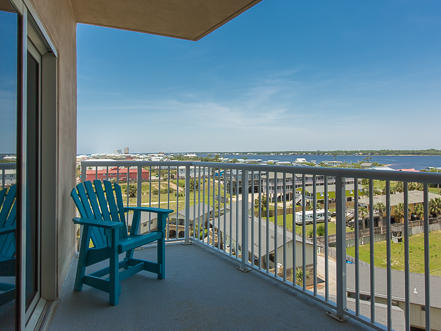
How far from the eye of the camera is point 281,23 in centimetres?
2353

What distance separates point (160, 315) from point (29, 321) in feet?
2.82

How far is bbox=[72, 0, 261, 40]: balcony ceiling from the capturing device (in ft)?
9.55

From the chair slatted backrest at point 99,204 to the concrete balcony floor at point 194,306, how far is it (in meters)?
0.47

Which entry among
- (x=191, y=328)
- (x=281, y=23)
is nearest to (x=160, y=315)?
(x=191, y=328)

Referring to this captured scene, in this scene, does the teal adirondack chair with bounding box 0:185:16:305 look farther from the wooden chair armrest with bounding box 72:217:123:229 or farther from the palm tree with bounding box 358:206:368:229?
the palm tree with bounding box 358:206:368:229

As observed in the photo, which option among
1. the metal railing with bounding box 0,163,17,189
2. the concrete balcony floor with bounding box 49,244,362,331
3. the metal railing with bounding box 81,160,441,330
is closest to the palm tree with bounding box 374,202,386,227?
the metal railing with bounding box 81,160,441,330

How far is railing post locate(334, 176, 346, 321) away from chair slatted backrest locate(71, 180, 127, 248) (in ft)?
6.60

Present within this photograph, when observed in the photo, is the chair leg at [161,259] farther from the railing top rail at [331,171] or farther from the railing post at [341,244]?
the railing post at [341,244]

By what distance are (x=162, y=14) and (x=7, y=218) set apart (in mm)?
2688

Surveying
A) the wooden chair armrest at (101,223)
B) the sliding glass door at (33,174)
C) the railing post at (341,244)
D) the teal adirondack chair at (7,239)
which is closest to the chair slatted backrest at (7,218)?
the teal adirondack chair at (7,239)

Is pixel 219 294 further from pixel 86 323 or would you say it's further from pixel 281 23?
pixel 281 23

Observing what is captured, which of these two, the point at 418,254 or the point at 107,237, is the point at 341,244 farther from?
the point at 107,237

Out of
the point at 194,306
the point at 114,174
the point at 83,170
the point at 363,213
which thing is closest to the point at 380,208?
the point at 363,213

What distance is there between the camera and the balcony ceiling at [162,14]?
9.55 feet
